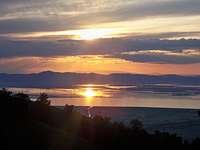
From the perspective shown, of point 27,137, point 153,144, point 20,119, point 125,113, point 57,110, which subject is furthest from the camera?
point 125,113

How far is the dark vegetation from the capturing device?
2600 cm

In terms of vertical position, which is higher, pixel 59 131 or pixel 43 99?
pixel 43 99

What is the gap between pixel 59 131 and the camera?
94.3 ft

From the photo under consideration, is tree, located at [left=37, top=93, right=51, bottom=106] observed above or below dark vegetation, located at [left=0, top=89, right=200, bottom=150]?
above

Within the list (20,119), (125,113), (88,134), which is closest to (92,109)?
(125,113)

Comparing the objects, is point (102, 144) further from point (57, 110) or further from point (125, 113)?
point (125, 113)

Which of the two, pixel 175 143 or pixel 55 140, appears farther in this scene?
pixel 175 143

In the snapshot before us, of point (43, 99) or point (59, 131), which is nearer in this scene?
point (59, 131)

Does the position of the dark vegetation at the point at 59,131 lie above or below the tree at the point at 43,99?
below

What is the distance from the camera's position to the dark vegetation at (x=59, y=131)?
1024 inches

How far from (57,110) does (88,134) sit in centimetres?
429

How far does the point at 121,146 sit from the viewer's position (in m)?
30.7

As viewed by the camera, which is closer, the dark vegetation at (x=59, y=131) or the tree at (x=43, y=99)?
the dark vegetation at (x=59, y=131)

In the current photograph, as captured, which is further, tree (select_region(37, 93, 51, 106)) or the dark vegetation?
tree (select_region(37, 93, 51, 106))
